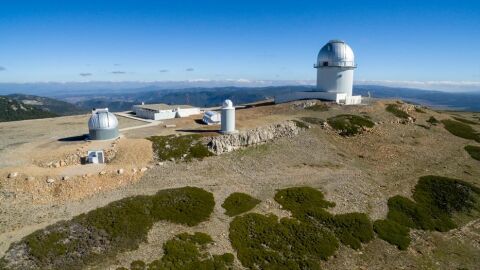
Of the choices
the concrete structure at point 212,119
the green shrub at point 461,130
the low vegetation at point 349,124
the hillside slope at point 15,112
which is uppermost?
the concrete structure at point 212,119

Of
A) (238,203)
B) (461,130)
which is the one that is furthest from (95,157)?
(461,130)

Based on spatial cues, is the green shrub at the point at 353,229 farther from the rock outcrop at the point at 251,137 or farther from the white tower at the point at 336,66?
the white tower at the point at 336,66

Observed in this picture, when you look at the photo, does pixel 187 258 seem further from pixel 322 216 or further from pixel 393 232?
pixel 393 232

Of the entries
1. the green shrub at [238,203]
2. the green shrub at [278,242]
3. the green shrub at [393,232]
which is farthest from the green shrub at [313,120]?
the green shrub at [278,242]

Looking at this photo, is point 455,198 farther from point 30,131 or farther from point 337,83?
point 30,131

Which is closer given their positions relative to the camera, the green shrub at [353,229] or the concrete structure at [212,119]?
the green shrub at [353,229]

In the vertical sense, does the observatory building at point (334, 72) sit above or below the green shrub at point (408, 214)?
above

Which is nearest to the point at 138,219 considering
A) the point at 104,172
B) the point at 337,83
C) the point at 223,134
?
the point at 104,172
